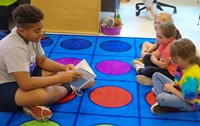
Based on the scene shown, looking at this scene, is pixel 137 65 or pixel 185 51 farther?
pixel 137 65

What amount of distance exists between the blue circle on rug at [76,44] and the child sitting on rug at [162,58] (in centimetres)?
74

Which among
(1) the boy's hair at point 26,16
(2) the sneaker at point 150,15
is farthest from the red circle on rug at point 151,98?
(2) the sneaker at point 150,15

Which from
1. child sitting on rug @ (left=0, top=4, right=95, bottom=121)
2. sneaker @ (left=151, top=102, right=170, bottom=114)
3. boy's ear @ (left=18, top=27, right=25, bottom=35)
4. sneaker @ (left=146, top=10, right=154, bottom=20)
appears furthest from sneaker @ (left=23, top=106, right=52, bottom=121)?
sneaker @ (left=146, top=10, right=154, bottom=20)

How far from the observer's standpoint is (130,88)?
78.0 inches

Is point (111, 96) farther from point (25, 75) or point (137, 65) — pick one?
point (25, 75)

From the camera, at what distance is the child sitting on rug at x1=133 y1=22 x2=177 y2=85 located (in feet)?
6.35

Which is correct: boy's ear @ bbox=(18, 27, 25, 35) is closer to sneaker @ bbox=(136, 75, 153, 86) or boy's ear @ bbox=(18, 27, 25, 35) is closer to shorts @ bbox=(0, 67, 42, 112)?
shorts @ bbox=(0, 67, 42, 112)

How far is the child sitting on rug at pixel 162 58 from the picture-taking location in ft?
6.35

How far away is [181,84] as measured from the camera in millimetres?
1628

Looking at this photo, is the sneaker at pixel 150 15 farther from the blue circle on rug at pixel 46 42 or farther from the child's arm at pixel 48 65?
the child's arm at pixel 48 65

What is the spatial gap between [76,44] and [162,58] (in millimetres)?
976

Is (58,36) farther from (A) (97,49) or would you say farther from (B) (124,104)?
(B) (124,104)

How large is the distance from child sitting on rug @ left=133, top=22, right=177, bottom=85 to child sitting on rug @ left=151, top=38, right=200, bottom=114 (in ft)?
0.49

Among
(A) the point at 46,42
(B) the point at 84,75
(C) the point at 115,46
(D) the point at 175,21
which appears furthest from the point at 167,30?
(D) the point at 175,21
